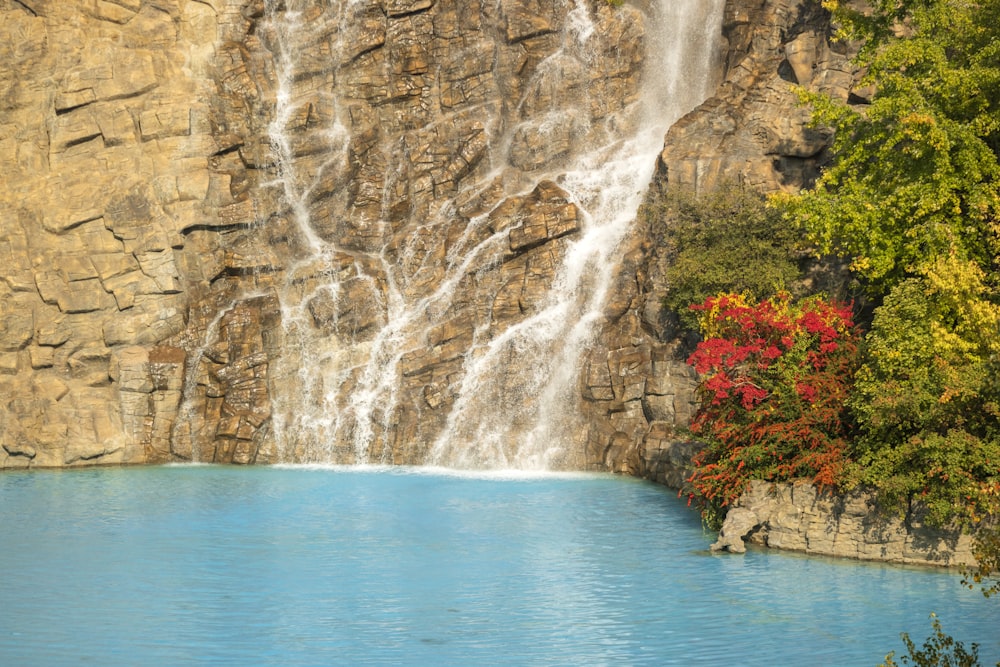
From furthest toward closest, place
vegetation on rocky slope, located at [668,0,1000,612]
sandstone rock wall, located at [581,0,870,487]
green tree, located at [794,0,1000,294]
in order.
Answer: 1. sandstone rock wall, located at [581,0,870,487]
2. green tree, located at [794,0,1000,294]
3. vegetation on rocky slope, located at [668,0,1000,612]

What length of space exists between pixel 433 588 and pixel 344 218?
2305 centimetres

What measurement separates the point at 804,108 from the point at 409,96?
1550cm

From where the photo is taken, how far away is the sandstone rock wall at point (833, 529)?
70.0ft

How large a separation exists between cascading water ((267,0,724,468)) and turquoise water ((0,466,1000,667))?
20.4 ft

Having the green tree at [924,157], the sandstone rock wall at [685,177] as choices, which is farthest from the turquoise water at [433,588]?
the green tree at [924,157]

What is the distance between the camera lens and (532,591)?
2034 cm

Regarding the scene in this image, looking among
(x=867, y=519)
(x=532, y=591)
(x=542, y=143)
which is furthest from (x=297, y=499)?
(x=542, y=143)

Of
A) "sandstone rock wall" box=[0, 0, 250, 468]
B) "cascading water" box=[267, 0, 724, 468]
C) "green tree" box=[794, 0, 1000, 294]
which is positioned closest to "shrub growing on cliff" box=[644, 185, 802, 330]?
"green tree" box=[794, 0, 1000, 294]

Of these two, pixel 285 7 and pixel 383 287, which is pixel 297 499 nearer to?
pixel 383 287

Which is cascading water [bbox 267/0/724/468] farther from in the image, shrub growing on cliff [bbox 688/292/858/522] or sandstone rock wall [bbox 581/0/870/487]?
shrub growing on cliff [bbox 688/292/858/522]

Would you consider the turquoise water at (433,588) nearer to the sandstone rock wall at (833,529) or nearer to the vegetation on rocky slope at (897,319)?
the sandstone rock wall at (833,529)

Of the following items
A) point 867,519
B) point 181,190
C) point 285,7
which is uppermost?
point 285,7

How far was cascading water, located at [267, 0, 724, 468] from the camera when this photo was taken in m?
35.9

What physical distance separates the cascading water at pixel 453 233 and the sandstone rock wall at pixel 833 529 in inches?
459
